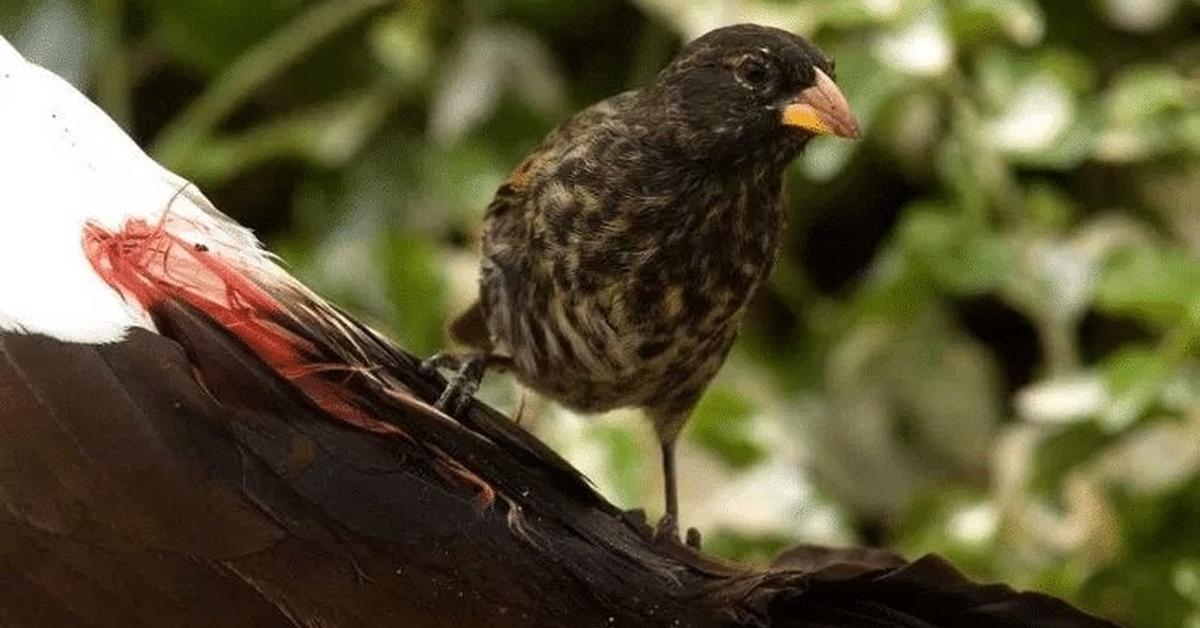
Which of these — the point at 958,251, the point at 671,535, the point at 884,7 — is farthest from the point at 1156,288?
the point at 671,535

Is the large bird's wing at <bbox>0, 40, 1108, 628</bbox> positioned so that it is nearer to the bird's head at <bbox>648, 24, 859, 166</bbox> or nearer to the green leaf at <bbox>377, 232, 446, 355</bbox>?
the bird's head at <bbox>648, 24, 859, 166</bbox>

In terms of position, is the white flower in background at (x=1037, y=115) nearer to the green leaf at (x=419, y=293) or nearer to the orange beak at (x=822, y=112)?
the green leaf at (x=419, y=293)

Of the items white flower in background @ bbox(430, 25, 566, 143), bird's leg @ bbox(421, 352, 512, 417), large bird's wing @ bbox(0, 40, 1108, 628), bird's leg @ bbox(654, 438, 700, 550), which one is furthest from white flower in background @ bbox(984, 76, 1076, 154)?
large bird's wing @ bbox(0, 40, 1108, 628)

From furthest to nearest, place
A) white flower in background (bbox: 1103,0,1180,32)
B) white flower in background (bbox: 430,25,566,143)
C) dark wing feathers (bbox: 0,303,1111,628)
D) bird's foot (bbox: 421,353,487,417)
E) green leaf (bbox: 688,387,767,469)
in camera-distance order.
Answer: white flower in background (bbox: 430,25,566,143) → white flower in background (bbox: 1103,0,1180,32) → green leaf (bbox: 688,387,767,469) → bird's foot (bbox: 421,353,487,417) → dark wing feathers (bbox: 0,303,1111,628)

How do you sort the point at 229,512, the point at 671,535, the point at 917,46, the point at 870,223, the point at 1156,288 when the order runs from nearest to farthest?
the point at 229,512, the point at 671,535, the point at 1156,288, the point at 917,46, the point at 870,223

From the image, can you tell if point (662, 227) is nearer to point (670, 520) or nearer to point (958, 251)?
point (670, 520)

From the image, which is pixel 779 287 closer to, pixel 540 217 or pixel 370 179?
pixel 370 179

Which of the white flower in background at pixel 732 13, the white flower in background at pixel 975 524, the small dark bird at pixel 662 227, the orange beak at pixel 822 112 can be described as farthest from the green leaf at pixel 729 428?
the orange beak at pixel 822 112
